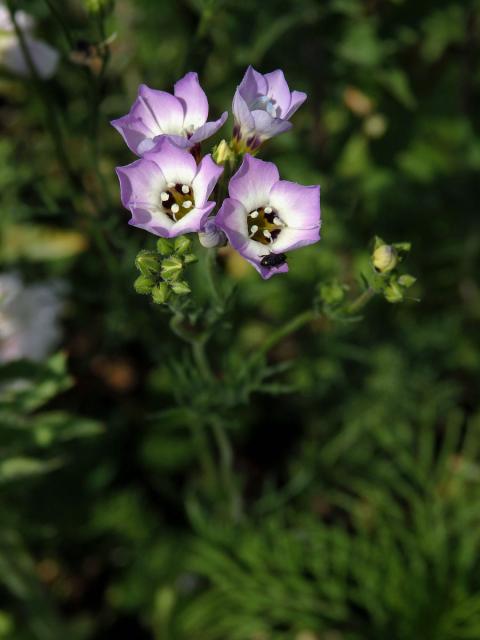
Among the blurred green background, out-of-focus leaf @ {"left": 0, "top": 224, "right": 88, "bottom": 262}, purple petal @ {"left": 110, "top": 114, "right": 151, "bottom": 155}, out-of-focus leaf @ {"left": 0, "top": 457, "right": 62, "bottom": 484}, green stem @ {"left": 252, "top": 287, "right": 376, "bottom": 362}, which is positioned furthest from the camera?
out-of-focus leaf @ {"left": 0, "top": 224, "right": 88, "bottom": 262}

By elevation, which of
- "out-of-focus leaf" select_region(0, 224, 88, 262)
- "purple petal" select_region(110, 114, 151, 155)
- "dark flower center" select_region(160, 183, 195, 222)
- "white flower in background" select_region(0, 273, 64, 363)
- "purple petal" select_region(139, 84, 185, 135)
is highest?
"out-of-focus leaf" select_region(0, 224, 88, 262)

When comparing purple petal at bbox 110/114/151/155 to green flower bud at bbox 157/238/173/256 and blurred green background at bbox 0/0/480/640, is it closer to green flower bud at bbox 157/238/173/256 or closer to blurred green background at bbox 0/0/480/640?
green flower bud at bbox 157/238/173/256

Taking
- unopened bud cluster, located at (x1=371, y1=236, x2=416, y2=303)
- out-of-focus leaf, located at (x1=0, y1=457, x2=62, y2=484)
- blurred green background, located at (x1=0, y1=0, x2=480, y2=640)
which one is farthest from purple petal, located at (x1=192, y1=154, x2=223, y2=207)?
out-of-focus leaf, located at (x1=0, y1=457, x2=62, y2=484)

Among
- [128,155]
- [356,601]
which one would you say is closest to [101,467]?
[356,601]

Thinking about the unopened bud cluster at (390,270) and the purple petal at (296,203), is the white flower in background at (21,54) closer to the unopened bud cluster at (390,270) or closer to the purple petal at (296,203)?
the purple petal at (296,203)

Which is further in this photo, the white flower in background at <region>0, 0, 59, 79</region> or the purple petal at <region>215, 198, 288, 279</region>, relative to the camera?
the white flower in background at <region>0, 0, 59, 79</region>

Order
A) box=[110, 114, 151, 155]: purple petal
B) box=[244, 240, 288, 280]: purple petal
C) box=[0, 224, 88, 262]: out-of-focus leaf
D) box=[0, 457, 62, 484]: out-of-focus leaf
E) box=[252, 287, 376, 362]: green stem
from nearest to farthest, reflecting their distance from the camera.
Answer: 1. box=[244, 240, 288, 280]: purple petal
2. box=[110, 114, 151, 155]: purple petal
3. box=[252, 287, 376, 362]: green stem
4. box=[0, 457, 62, 484]: out-of-focus leaf
5. box=[0, 224, 88, 262]: out-of-focus leaf

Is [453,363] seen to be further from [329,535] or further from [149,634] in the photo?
[149,634]

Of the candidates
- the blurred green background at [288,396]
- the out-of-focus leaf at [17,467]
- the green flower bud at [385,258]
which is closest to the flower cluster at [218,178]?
the green flower bud at [385,258]
